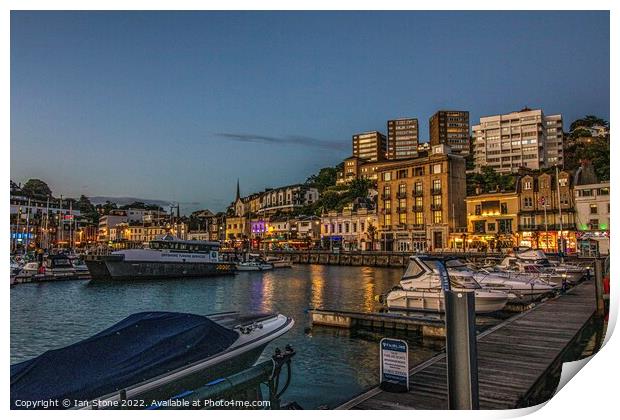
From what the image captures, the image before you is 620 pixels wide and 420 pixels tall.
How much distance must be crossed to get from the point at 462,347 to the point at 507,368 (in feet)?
10.8

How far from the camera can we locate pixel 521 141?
296ft

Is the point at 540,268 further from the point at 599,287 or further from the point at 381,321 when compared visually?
the point at 381,321

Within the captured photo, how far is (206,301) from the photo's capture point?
2833cm

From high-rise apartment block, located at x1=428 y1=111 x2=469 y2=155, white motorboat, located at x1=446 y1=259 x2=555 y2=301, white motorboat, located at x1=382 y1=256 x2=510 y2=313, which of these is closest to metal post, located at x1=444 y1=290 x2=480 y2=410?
white motorboat, located at x1=382 y1=256 x2=510 y2=313

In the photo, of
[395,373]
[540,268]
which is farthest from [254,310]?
[540,268]

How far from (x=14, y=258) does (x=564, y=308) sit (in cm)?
4748

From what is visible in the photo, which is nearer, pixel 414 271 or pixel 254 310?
pixel 414 271

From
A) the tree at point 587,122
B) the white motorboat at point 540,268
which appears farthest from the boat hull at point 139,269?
the tree at point 587,122

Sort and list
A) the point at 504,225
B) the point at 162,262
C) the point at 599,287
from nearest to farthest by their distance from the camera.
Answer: the point at 599,287
the point at 162,262
the point at 504,225

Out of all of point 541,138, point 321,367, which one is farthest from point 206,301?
point 541,138

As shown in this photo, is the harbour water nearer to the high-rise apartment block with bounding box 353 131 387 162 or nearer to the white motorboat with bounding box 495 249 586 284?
the white motorboat with bounding box 495 249 586 284

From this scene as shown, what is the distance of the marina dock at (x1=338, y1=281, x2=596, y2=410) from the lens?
6.94 meters

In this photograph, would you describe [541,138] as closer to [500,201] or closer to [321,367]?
[500,201]
